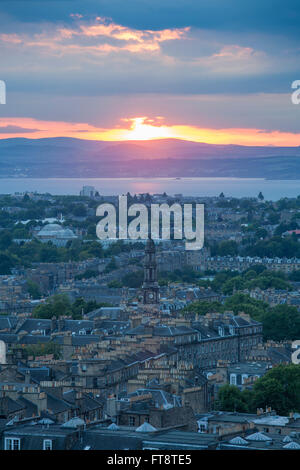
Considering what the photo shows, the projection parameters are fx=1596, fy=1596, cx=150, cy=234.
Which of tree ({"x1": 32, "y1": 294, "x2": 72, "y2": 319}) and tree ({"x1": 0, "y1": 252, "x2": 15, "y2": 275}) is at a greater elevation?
tree ({"x1": 0, "y1": 252, "x2": 15, "y2": 275})

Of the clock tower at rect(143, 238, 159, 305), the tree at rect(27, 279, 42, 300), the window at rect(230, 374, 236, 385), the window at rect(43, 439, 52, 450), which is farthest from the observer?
the tree at rect(27, 279, 42, 300)

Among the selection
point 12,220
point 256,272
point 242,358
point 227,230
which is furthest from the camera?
point 12,220

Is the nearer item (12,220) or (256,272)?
(256,272)

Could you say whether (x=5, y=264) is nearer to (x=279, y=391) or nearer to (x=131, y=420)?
(x=279, y=391)

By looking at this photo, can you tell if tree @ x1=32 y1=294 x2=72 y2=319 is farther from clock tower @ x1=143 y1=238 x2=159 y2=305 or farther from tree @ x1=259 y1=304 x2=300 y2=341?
tree @ x1=259 y1=304 x2=300 y2=341

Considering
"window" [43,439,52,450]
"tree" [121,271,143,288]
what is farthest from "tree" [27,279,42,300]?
"window" [43,439,52,450]

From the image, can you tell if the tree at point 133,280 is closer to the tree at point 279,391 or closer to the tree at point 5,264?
the tree at point 5,264

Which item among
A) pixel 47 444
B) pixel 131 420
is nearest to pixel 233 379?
pixel 131 420

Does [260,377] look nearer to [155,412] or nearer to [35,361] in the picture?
[35,361]
